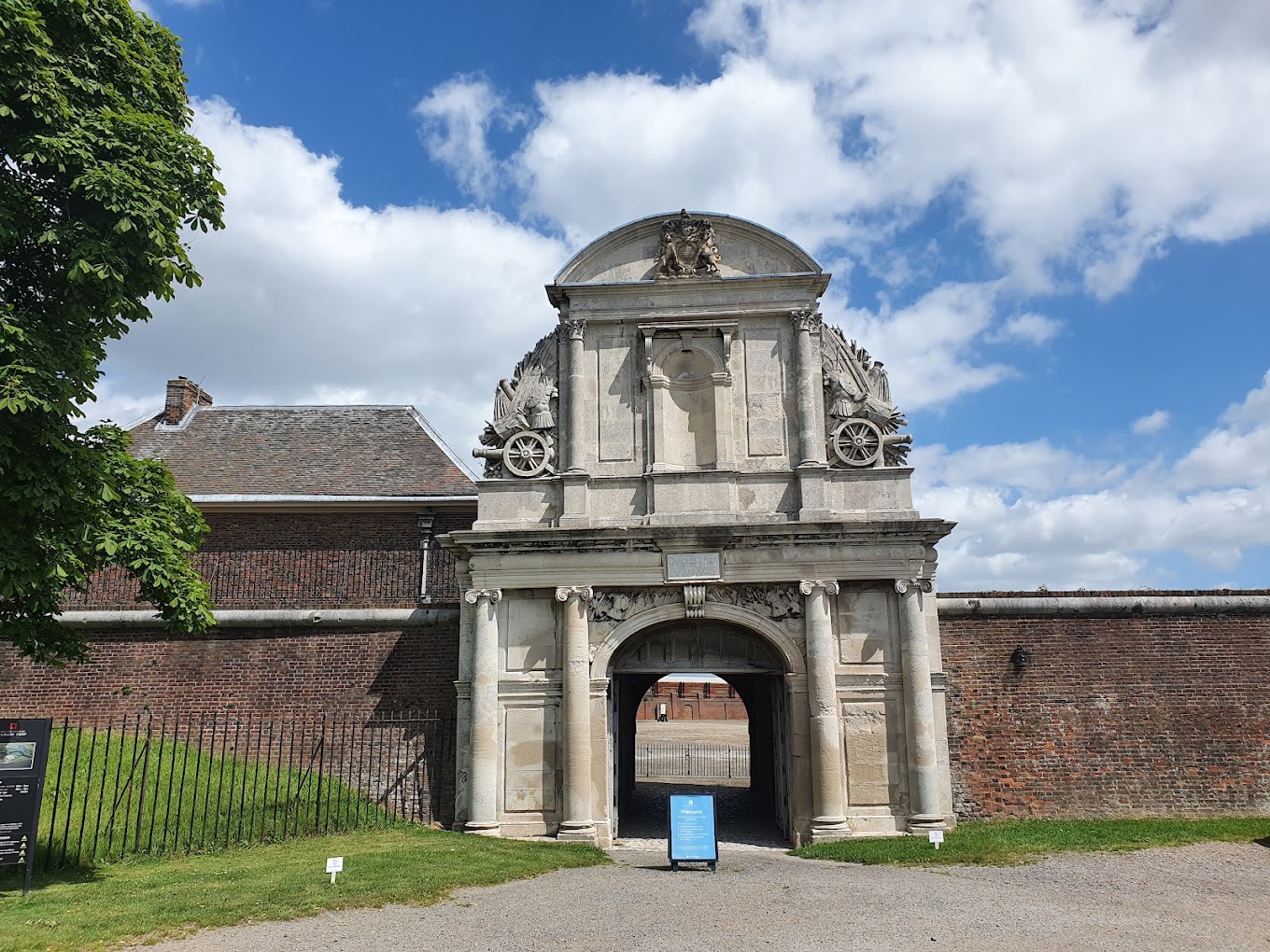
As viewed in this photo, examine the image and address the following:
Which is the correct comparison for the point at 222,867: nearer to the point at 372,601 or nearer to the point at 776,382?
the point at 372,601

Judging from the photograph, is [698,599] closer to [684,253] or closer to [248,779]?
[684,253]

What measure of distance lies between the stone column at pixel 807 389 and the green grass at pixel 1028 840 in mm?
5452

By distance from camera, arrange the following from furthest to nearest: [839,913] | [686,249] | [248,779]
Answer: [686,249] → [248,779] → [839,913]

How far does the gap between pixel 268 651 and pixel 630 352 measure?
7.60 meters

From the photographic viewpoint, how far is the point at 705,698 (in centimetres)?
4581

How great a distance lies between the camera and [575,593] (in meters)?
14.1

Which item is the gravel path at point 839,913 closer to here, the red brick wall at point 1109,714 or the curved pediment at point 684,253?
the red brick wall at point 1109,714

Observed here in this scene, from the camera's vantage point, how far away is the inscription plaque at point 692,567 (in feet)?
46.0

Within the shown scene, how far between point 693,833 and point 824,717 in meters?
3.01

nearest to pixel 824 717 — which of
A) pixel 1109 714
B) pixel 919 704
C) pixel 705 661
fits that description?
pixel 919 704

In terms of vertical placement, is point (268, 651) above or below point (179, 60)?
Result: below

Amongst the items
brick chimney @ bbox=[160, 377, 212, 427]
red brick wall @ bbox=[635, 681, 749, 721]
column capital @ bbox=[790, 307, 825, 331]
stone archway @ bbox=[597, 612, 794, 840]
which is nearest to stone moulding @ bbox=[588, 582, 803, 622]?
stone archway @ bbox=[597, 612, 794, 840]

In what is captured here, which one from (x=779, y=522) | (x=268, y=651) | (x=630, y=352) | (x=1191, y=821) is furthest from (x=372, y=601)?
(x=1191, y=821)

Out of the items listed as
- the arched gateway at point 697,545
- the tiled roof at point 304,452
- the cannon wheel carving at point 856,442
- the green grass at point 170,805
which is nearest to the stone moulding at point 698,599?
the arched gateway at point 697,545
